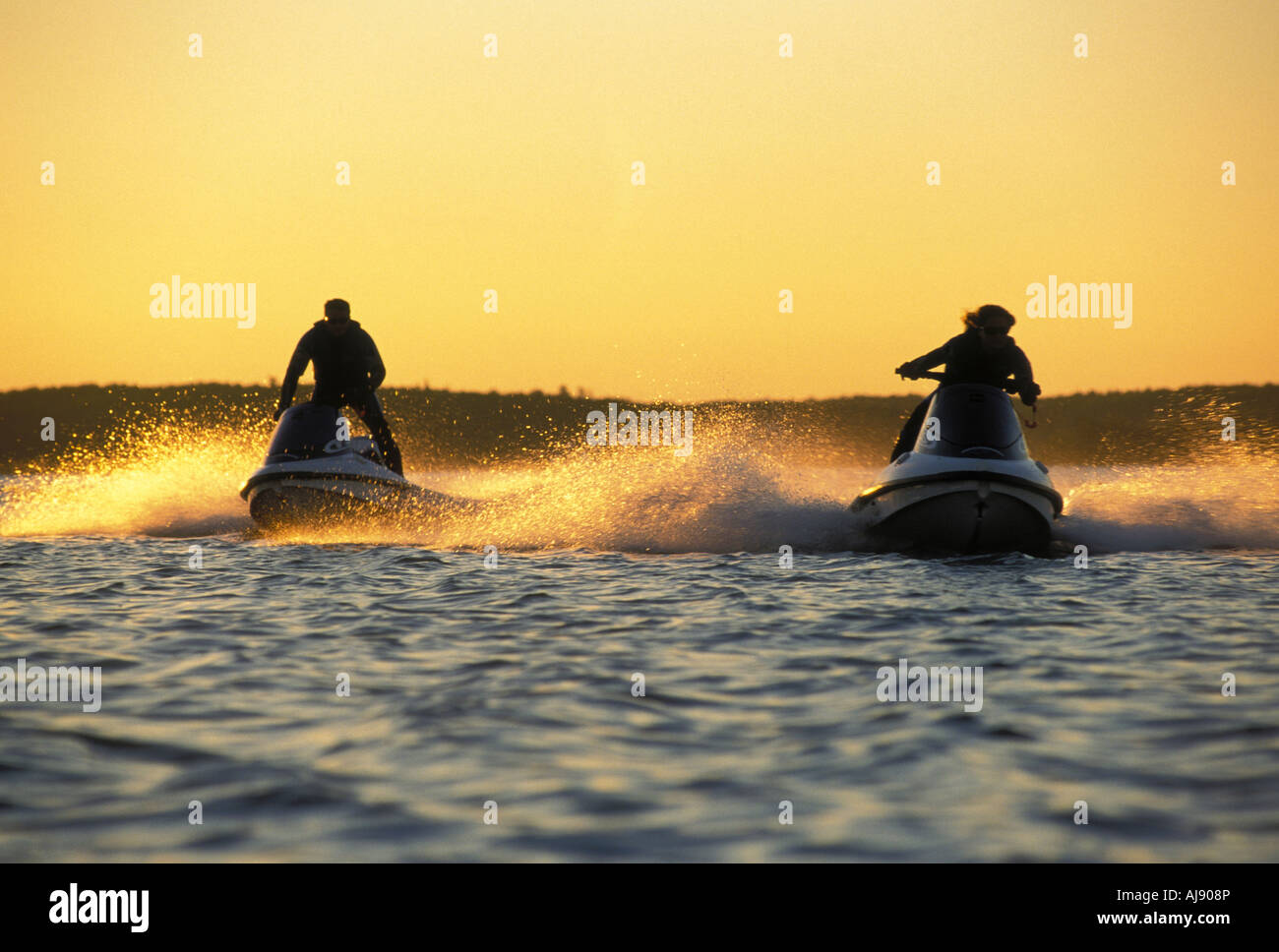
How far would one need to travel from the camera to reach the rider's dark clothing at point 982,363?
1237 cm

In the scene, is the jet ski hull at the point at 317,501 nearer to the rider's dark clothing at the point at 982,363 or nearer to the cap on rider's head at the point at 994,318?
the rider's dark clothing at the point at 982,363

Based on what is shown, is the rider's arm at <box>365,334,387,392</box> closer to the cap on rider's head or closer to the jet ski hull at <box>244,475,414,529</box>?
the jet ski hull at <box>244,475,414,529</box>

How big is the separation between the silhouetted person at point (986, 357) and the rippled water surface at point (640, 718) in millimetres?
2937

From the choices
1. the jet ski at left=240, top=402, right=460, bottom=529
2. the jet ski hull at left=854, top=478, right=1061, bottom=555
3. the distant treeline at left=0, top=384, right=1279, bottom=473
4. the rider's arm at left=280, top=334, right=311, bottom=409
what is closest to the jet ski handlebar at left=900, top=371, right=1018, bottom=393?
the jet ski hull at left=854, top=478, right=1061, bottom=555

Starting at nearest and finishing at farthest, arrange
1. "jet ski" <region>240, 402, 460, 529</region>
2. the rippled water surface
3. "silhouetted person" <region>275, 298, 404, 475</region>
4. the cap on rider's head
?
1. the rippled water surface
2. the cap on rider's head
3. "jet ski" <region>240, 402, 460, 529</region>
4. "silhouetted person" <region>275, 298, 404, 475</region>

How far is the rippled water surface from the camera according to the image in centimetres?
356

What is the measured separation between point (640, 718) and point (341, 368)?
997cm

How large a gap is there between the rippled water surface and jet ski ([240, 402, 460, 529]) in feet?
10.2

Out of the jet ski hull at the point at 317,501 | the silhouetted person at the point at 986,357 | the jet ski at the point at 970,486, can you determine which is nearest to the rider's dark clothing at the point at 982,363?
the silhouetted person at the point at 986,357

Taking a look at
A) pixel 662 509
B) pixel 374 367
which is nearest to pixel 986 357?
pixel 662 509

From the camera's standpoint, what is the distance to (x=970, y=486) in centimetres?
1141

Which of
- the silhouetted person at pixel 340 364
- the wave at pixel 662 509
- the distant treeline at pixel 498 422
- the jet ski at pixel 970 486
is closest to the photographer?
the jet ski at pixel 970 486
